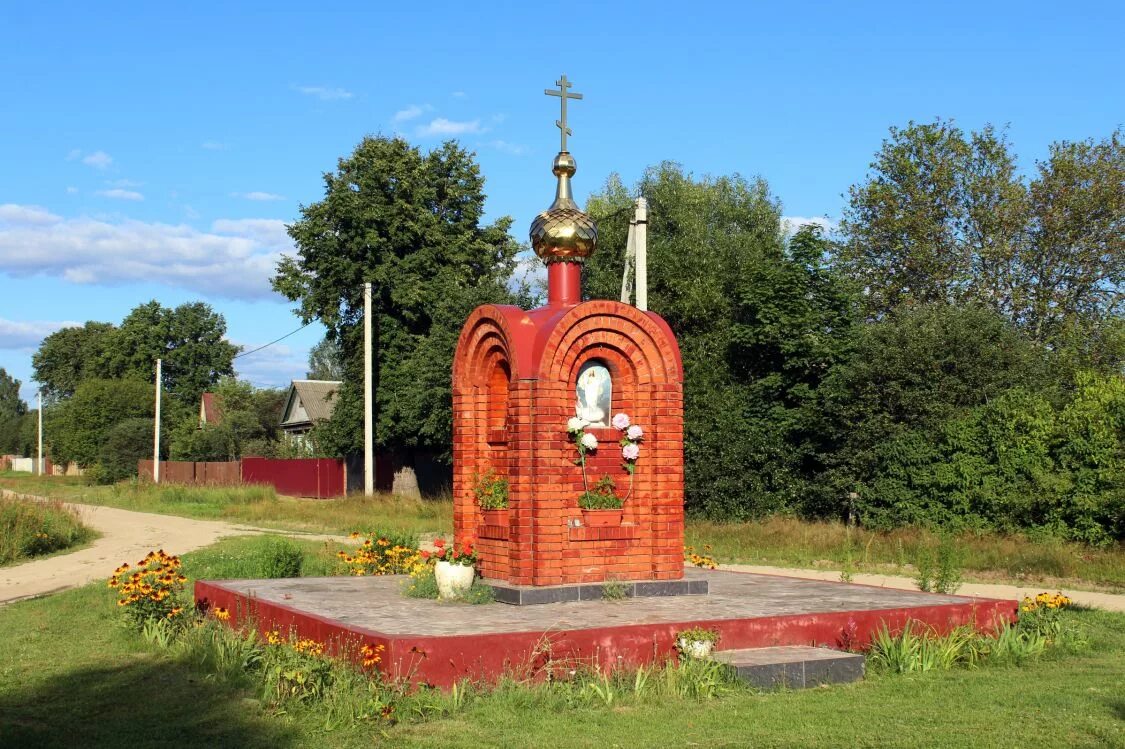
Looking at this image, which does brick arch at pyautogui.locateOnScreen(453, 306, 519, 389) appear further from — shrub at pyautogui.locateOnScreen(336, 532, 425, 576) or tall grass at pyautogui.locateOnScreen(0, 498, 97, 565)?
tall grass at pyautogui.locateOnScreen(0, 498, 97, 565)

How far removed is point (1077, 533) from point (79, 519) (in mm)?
21527

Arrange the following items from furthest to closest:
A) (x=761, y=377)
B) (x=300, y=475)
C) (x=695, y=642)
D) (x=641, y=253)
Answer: (x=300, y=475) < (x=761, y=377) < (x=641, y=253) < (x=695, y=642)

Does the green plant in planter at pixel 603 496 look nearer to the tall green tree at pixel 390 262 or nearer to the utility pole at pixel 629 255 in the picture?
the utility pole at pixel 629 255

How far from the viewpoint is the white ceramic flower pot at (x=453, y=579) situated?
11.6 metres

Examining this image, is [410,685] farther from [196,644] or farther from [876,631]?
[876,631]

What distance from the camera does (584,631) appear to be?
30.2 feet

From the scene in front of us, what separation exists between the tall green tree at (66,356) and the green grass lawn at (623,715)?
323ft

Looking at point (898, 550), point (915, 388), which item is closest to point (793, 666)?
point (898, 550)

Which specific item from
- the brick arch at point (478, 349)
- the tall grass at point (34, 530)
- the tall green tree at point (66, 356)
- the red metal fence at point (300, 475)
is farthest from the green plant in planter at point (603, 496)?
the tall green tree at point (66, 356)

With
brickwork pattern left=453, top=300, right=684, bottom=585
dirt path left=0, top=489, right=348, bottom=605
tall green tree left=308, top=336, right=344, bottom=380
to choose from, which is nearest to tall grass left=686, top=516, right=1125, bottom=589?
brickwork pattern left=453, top=300, right=684, bottom=585

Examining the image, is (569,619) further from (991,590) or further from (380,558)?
(991,590)

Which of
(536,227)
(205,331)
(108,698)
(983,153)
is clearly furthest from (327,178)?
(205,331)

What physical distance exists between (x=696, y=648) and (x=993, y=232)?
77.1 ft

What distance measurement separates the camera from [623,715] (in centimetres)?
823
